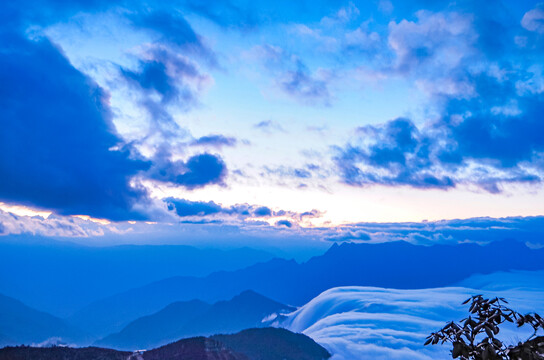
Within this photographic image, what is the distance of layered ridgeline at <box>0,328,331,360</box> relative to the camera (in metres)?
47.9

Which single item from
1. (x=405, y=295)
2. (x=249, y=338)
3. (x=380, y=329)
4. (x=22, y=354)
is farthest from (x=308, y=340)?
(x=405, y=295)

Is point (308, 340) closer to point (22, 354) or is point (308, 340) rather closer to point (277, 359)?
point (277, 359)

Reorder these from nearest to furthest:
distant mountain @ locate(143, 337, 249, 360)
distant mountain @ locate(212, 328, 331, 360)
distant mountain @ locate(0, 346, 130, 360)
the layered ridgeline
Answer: distant mountain @ locate(0, 346, 130, 360), the layered ridgeline, distant mountain @ locate(143, 337, 249, 360), distant mountain @ locate(212, 328, 331, 360)

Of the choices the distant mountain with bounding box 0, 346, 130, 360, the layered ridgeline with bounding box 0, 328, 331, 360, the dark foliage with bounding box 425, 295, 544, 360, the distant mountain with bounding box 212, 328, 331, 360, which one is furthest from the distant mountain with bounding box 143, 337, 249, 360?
the dark foliage with bounding box 425, 295, 544, 360

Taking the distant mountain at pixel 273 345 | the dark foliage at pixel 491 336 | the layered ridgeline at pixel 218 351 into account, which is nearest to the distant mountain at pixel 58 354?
the layered ridgeline at pixel 218 351

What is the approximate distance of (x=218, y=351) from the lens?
62.8 metres

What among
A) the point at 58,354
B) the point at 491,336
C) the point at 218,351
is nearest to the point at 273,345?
the point at 218,351

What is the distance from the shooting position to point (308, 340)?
87.9m

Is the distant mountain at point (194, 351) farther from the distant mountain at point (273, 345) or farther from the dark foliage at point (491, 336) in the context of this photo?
the dark foliage at point (491, 336)

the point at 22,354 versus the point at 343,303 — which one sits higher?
the point at 343,303

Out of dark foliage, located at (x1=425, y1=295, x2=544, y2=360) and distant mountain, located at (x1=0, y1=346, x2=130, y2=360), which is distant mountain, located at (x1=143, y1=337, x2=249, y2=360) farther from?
dark foliage, located at (x1=425, y1=295, x2=544, y2=360)

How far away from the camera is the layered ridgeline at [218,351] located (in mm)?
47919

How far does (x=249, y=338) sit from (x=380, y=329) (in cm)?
6142

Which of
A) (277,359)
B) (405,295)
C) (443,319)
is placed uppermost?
(405,295)
